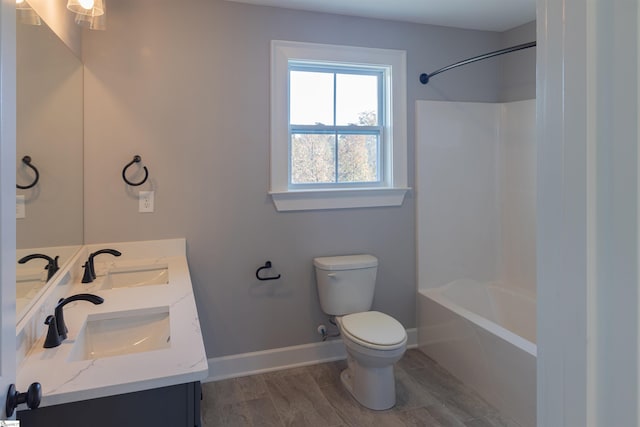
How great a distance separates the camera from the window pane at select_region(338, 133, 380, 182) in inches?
116

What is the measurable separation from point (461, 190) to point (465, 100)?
69cm

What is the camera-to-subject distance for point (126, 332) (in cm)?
159

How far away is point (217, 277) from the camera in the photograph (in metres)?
2.65

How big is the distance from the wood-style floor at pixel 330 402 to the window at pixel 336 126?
1123mm

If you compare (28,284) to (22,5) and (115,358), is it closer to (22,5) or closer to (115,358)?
(115,358)

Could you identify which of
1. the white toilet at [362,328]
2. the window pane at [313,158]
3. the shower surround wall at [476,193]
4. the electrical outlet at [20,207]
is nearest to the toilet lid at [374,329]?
the white toilet at [362,328]

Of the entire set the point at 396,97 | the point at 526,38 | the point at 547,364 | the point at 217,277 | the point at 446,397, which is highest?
the point at 526,38

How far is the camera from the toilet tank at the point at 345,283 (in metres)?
2.70

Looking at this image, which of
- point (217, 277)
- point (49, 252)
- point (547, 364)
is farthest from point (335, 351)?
point (547, 364)

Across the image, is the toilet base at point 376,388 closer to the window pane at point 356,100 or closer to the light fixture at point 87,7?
the window pane at point 356,100

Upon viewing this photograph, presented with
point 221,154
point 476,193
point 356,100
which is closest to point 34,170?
point 221,154

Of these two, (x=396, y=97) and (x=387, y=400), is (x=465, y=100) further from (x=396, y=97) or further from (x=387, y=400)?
(x=387, y=400)

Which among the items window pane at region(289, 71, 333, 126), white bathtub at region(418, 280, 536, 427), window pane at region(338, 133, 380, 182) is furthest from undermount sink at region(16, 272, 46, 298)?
white bathtub at region(418, 280, 536, 427)

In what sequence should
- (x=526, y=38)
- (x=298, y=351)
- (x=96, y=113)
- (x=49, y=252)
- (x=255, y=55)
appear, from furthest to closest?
1. (x=526, y=38)
2. (x=298, y=351)
3. (x=255, y=55)
4. (x=96, y=113)
5. (x=49, y=252)
